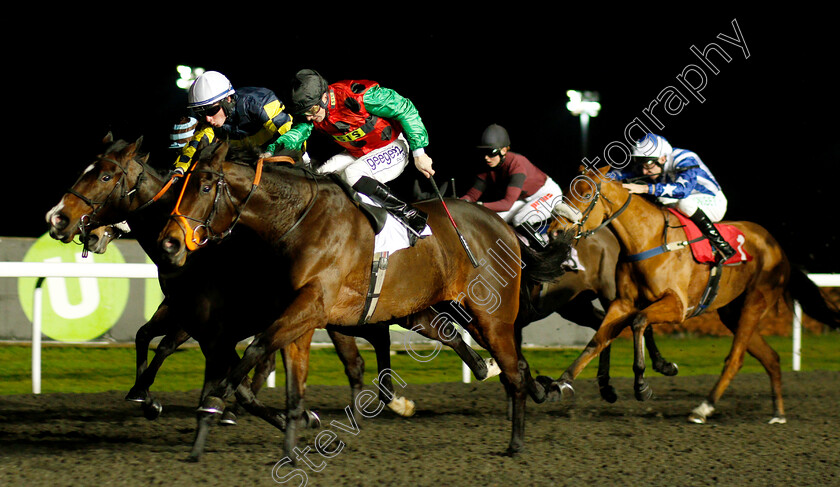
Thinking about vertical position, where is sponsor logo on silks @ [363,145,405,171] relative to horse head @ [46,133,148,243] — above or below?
above

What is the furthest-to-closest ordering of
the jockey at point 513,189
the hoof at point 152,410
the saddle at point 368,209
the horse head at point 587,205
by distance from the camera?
the jockey at point 513,189, the horse head at point 587,205, the hoof at point 152,410, the saddle at point 368,209

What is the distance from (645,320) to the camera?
5.63m

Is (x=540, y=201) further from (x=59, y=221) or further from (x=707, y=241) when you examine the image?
(x=59, y=221)

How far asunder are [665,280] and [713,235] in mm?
534

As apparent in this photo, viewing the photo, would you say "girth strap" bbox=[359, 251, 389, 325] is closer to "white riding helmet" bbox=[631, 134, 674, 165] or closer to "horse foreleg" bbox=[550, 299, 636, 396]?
"horse foreleg" bbox=[550, 299, 636, 396]

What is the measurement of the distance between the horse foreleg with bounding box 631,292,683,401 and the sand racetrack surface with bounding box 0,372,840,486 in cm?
22

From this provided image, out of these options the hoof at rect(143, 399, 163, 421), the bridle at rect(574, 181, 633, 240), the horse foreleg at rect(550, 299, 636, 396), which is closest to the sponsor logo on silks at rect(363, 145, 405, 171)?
the bridle at rect(574, 181, 633, 240)

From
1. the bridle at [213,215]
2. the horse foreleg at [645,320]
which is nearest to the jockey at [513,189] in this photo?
the horse foreleg at [645,320]

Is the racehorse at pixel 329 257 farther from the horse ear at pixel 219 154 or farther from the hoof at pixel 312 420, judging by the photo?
the hoof at pixel 312 420

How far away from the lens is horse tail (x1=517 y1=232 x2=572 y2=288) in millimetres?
5445

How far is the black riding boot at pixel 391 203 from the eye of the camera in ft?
14.9

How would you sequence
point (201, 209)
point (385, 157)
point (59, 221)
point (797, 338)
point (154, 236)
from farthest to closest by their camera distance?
point (797, 338) → point (385, 157) → point (154, 236) → point (59, 221) → point (201, 209)

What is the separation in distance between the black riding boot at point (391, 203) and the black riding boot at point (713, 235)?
250 centimetres

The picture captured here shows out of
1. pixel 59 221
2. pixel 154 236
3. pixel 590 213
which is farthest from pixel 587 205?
pixel 59 221
